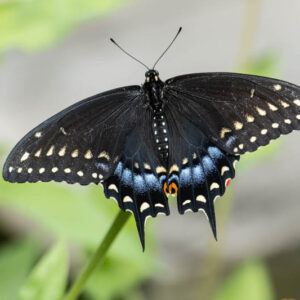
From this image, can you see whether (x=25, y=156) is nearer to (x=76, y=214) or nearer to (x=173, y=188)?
(x=173, y=188)

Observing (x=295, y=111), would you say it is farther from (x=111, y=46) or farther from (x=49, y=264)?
(x=111, y=46)

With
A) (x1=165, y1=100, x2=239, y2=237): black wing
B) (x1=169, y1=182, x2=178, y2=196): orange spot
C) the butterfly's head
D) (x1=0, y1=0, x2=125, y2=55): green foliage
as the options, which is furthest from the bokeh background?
(x1=169, y1=182, x2=178, y2=196): orange spot

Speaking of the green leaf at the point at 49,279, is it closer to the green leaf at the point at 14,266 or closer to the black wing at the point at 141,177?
the black wing at the point at 141,177

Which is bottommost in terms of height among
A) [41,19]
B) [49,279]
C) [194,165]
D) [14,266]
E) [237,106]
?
[49,279]

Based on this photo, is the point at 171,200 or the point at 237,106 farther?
the point at 171,200

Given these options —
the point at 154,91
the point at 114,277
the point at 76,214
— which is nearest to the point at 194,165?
the point at 154,91

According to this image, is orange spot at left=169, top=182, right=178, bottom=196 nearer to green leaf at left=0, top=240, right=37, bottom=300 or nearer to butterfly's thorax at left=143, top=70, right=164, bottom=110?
butterfly's thorax at left=143, top=70, right=164, bottom=110

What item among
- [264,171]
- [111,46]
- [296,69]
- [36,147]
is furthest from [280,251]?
[36,147]
